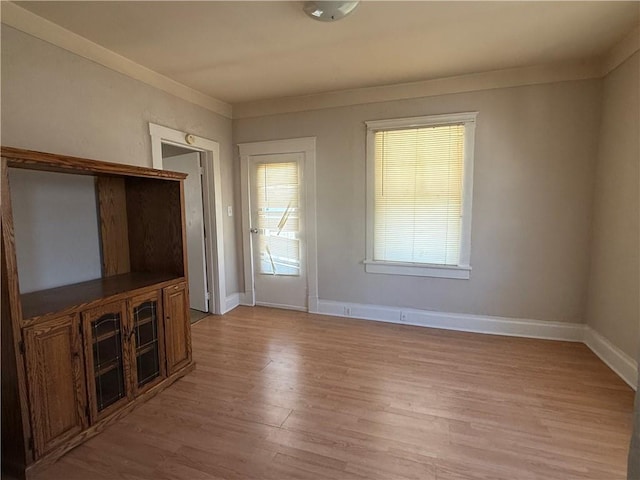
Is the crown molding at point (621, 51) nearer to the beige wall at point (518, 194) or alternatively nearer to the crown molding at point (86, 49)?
the beige wall at point (518, 194)

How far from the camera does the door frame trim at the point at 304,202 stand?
3.88 metres

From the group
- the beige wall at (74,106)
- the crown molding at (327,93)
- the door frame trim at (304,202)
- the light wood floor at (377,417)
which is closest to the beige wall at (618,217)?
the crown molding at (327,93)

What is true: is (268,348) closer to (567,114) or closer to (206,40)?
(206,40)

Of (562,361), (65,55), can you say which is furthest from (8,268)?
(562,361)

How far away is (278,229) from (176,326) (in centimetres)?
186

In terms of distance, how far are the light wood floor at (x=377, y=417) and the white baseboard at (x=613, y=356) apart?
0.07 m

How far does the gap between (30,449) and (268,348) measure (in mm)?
1750

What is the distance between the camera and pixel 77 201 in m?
2.42

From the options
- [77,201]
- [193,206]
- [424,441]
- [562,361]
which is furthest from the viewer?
[193,206]

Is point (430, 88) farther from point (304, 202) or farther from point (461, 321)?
point (461, 321)

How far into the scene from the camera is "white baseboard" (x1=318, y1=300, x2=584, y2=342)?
10.5 feet

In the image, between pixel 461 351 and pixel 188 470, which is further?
pixel 461 351

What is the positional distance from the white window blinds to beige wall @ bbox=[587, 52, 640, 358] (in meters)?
1.13

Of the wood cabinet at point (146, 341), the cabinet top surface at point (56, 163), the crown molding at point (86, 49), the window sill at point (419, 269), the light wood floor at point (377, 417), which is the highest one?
Answer: the crown molding at point (86, 49)
